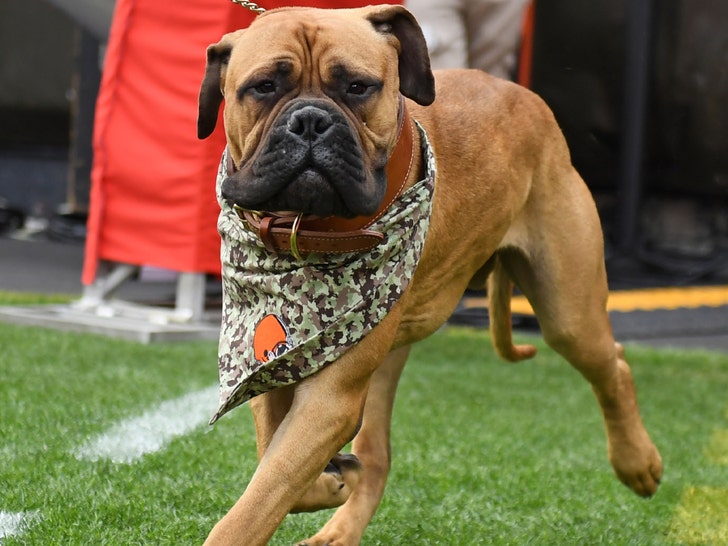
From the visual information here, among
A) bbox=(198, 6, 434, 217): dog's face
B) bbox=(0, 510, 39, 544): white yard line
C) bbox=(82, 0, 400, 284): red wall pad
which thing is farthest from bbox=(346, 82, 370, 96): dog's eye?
bbox=(82, 0, 400, 284): red wall pad

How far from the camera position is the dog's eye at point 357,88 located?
2613 mm

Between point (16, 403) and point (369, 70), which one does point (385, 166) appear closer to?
point (369, 70)

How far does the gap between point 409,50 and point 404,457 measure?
75.1 inches

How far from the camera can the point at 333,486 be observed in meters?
2.91

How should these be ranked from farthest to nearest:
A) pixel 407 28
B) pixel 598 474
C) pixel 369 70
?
pixel 598 474 < pixel 407 28 < pixel 369 70

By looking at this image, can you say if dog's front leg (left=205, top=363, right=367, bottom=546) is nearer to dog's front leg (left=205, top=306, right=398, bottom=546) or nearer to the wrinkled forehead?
dog's front leg (left=205, top=306, right=398, bottom=546)

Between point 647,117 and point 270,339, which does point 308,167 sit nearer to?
point 270,339

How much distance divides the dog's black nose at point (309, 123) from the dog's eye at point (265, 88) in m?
0.14

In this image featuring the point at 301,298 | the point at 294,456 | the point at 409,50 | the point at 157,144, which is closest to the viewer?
the point at 294,456

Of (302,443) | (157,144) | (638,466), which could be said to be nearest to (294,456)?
(302,443)

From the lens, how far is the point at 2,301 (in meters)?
7.62

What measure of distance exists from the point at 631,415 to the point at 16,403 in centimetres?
226

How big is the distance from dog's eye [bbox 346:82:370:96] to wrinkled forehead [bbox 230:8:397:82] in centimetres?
3

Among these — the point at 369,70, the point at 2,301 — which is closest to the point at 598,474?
the point at 369,70
